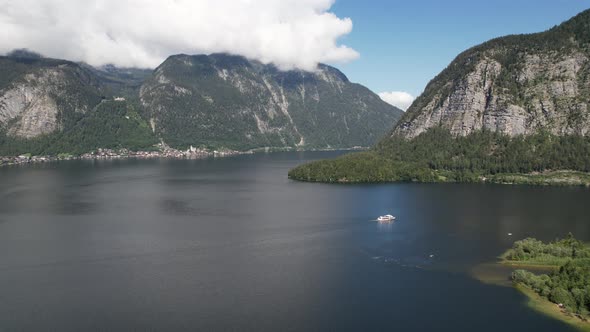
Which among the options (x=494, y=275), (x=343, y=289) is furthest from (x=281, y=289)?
(x=494, y=275)

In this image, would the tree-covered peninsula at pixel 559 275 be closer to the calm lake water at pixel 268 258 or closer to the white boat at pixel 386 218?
the calm lake water at pixel 268 258

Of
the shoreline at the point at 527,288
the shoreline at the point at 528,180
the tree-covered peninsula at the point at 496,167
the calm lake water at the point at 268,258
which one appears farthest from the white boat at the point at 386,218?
the tree-covered peninsula at the point at 496,167

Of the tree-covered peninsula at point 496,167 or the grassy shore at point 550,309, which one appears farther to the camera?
the tree-covered peninsula at point 496,167

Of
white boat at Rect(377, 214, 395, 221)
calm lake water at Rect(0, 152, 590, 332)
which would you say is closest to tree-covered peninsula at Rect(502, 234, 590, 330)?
calm lake water at Rect(0, 152, 590, 332)

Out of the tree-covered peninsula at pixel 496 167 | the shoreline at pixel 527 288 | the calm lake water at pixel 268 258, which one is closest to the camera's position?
the shoreline at pixel 527 288

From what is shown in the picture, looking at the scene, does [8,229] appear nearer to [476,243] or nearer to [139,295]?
[139,295]

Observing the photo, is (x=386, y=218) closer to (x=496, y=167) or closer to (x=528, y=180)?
(x=528, y=180)

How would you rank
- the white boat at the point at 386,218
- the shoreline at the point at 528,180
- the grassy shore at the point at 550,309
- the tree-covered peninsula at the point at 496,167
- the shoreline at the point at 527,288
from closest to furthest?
the grassy shore at the point at 550,309 < the shoreline at the point at 527,288 < the white boat at the point at 386,218 < the shoreline at the point at 528,180 < the tree-covered peninsula at the point at 496,167

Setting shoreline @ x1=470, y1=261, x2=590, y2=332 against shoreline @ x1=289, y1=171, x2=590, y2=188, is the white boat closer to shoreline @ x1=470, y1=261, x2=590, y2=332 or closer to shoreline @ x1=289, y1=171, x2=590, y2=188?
shoreline @ x1=470, y1=261, x2=590, y2=332

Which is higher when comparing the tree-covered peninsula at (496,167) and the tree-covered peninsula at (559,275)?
the tree-covered peninsula at (496,167)
